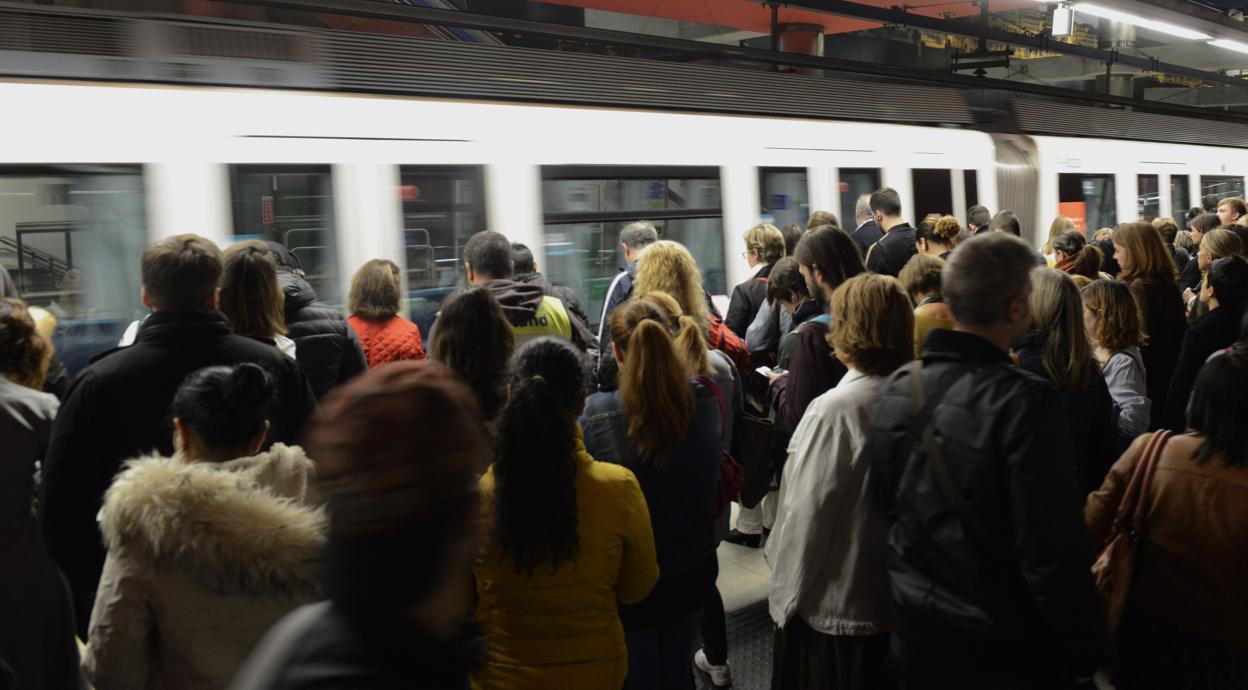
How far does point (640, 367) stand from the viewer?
2656 mm

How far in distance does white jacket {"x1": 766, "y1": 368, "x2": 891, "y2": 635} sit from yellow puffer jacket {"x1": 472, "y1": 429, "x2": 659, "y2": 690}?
0.65 metres

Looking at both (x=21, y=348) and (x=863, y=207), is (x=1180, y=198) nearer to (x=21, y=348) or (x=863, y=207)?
(x=863, y=207)

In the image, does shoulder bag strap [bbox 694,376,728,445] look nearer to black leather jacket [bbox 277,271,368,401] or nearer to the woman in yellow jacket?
the woman in yellow jacket

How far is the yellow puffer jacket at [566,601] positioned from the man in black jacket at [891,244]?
4.42 metres

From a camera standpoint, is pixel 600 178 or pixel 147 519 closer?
pixel 147 519

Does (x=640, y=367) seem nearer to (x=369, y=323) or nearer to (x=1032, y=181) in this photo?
(x=369, y=323)

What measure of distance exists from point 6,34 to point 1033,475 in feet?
15.8

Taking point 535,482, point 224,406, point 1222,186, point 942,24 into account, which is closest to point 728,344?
point 535,482

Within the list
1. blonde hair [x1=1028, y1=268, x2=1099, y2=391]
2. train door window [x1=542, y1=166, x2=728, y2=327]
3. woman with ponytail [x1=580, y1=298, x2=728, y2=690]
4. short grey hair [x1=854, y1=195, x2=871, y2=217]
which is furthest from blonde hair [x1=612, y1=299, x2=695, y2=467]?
short grey hair [x1=854, y1=195, x2=871, y2=217]

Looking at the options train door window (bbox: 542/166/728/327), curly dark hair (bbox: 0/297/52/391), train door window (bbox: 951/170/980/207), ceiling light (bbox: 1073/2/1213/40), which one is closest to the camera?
curly dark hair (bbox: 0/297/52/391)

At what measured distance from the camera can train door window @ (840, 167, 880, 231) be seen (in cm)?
857

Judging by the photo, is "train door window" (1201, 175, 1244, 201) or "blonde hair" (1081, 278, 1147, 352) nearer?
"blonde hair" (1081, 278, 1147, 352)

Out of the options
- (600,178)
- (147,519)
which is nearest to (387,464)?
(147,519)

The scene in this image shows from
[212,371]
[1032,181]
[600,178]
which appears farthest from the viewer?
[1032,181]
